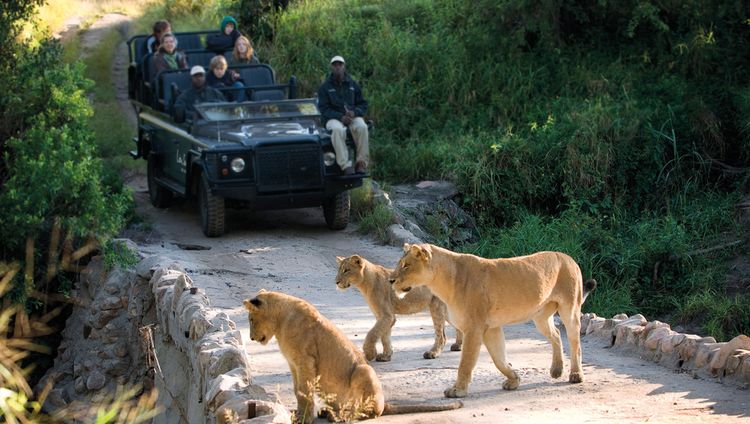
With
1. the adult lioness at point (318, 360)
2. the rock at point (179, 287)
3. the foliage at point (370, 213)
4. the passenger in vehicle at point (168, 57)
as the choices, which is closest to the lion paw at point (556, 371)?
the adult lioness at point (318, 360)

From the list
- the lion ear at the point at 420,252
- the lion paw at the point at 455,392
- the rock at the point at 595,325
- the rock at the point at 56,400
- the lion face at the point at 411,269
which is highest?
the lion ear at the point at 420,252

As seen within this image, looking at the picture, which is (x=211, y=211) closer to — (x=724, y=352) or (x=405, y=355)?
(x=405, y=355)

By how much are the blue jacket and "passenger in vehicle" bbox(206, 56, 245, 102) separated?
4.45ft

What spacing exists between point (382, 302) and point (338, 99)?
225 inches

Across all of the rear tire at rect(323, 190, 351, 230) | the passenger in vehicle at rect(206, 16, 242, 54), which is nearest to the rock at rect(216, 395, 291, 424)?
the rear tire at rect(323, 190, 351, 230)

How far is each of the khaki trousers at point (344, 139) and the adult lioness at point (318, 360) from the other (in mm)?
6725

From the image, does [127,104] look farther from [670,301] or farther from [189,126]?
[670,301]

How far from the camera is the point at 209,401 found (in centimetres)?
742

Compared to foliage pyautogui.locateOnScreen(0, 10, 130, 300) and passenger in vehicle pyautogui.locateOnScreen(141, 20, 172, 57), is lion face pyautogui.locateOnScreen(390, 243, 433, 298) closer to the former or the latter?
foliage pyautogui.locateOnScreen(0, 10, 130, 300)

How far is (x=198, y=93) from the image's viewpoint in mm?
15078

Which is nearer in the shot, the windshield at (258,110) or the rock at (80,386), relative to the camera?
the rock at (80,386)

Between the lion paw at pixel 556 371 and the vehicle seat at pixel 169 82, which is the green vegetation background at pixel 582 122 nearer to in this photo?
the vehicle seat at pixel 169 82

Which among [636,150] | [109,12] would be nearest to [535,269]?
[636,150]

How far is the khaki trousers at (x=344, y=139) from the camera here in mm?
13875
